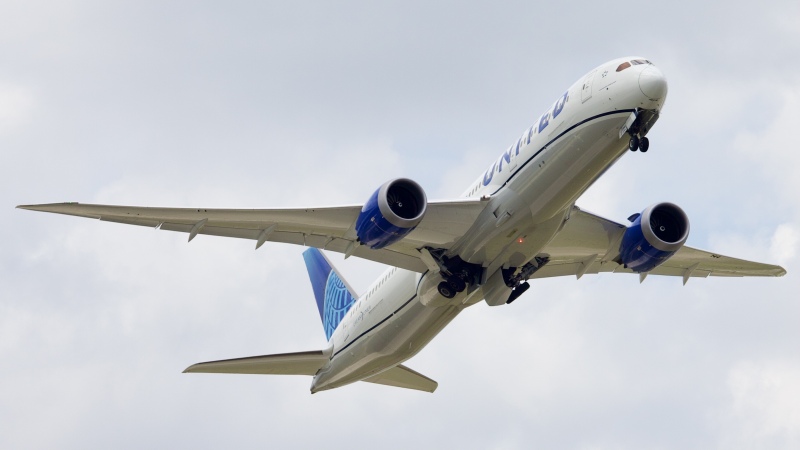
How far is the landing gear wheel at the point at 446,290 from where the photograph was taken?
109 ft

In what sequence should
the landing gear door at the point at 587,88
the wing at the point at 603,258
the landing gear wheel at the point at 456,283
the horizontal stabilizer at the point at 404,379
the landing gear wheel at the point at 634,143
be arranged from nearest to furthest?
the landing gear wheel at the point at 634,143 → the landing gear door at the point at 587,88 → the landing gear wheel at the point at 456,283 → the wing at the point at 603,258 → the horizontal stabilizer at the point at 404,379

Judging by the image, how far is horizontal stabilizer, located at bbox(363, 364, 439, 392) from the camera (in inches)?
1597

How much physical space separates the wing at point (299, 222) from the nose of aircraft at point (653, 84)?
5301 mm

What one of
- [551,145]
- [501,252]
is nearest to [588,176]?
[551,145]

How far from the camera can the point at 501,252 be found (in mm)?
32656

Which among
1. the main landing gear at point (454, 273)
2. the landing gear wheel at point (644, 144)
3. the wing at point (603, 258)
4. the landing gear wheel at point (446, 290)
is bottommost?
the landing gear wheel at point (446, 290)

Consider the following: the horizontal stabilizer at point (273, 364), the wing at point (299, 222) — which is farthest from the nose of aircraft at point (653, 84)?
the horizontal stabilizer at point (273, 364)

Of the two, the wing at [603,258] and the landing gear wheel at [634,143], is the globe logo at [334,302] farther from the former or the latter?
the landing gear wheel at [634,143]

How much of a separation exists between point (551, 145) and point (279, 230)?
25.7 feet

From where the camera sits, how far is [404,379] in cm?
4084

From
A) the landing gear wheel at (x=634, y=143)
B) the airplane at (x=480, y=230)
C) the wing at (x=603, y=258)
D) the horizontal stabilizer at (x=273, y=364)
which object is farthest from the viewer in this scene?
the horizontal stabilizer at (x=273, y=364)

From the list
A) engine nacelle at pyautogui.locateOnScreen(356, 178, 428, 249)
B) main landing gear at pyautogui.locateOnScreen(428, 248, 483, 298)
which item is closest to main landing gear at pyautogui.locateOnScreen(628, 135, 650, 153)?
engine nacelle at pyautogui.locateOnScreen(356, 178, 428, 249)

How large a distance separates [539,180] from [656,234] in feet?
18.5

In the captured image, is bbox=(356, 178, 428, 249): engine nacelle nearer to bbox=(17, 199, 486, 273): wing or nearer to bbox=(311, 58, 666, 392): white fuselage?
bbox=(17, 199, 486, 273): wing
